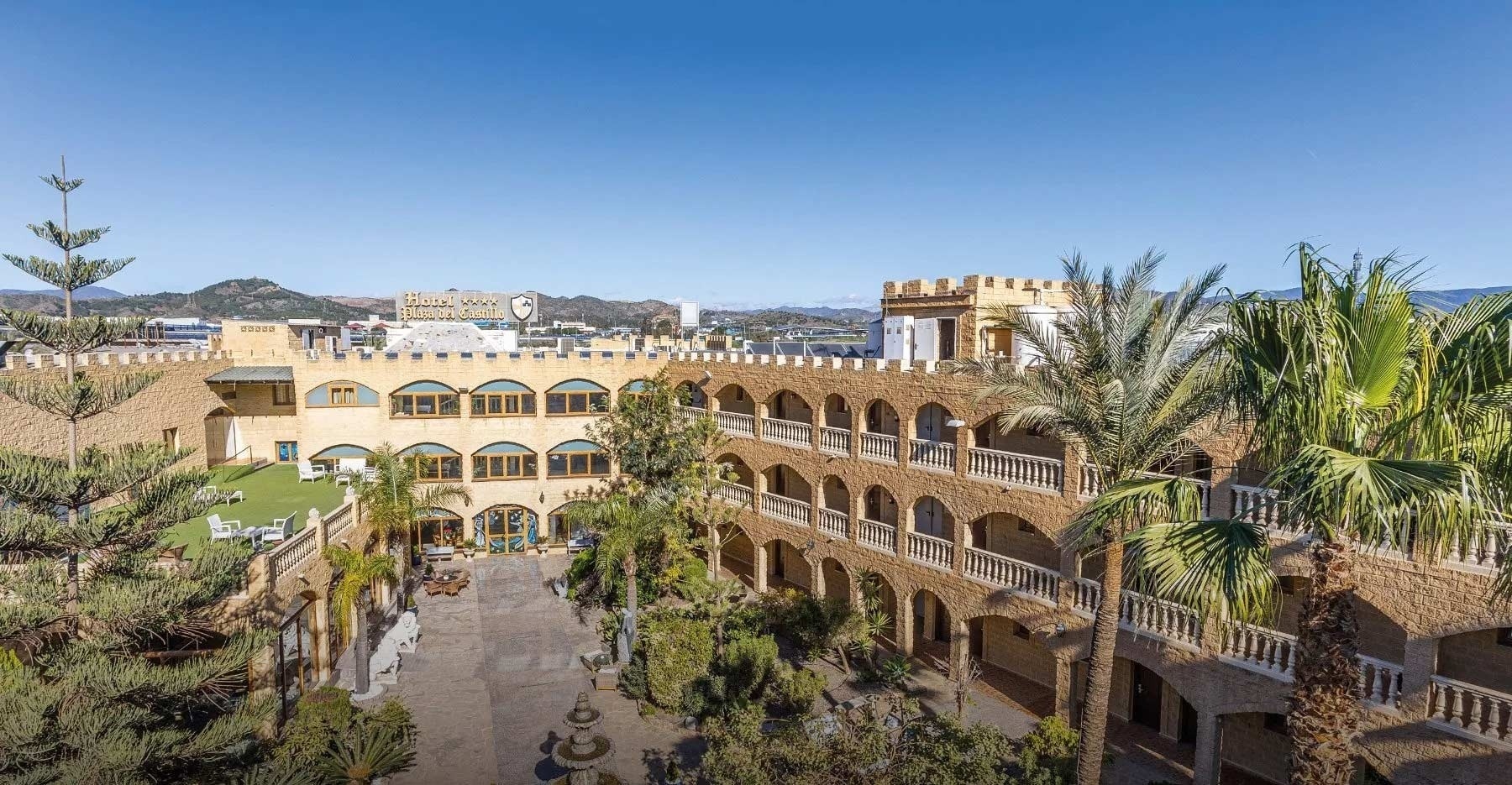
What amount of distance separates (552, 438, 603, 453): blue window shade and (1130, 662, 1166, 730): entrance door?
22.8 m

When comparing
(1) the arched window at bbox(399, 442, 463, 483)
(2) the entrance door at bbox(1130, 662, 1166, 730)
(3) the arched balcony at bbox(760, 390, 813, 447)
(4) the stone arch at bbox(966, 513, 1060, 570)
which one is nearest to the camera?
(2) the entrance door at bbox(1130, 662, 1166, 730)

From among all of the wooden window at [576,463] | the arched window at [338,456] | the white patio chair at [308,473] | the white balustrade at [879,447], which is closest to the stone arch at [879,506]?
the white balustrade at [879,447]

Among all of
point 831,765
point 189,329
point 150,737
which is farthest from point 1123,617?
point 189,329

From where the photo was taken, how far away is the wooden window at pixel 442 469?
34375 mm

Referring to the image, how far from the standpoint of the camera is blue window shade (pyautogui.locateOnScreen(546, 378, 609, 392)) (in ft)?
117

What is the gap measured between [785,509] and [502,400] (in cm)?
1375

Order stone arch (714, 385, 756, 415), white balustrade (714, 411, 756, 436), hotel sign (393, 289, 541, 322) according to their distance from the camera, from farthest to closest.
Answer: hotel sign (393, 289, 541, 322)
stone arch (714, 385, 756, 415)
white balustrade (714, 411, 756, 436)

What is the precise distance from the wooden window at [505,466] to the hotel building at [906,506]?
104mm

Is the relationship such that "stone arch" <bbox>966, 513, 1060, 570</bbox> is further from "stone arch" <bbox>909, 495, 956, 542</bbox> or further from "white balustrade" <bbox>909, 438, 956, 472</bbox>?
"white balustrade" <bbox>909, 438, 956, 472</bbox>

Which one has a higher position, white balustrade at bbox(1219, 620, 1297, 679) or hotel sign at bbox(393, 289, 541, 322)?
hotel sign at bbox(393, 289, 541, 322)

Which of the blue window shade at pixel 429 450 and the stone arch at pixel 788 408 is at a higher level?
the stone arch at pixel 788 408

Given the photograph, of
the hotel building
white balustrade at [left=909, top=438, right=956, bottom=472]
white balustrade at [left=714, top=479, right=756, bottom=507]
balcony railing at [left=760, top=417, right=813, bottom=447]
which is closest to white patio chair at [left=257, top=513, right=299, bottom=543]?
the hotel building

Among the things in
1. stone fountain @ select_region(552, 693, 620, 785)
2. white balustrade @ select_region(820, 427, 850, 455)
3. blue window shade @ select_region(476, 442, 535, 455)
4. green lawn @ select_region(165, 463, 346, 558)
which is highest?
white balustrade @ select_region(820, 427, 850, 455)

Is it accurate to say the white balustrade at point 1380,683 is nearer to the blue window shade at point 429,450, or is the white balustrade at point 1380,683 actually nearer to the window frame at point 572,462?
the window frame at point 572,462
